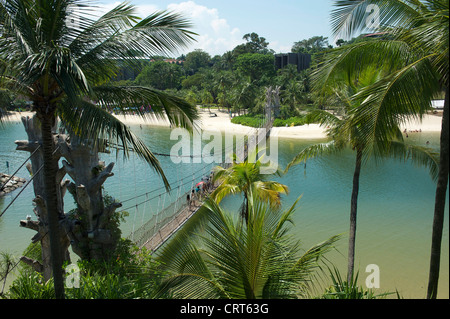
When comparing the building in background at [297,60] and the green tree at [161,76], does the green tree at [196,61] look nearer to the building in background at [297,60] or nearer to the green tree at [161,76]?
the green tree at [161,76]

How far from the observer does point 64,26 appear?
3.91m

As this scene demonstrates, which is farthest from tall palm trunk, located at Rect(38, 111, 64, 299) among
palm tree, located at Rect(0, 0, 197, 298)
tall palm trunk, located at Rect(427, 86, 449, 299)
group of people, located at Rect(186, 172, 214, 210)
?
group of people, located at Rect(186, 172, 214, 210)

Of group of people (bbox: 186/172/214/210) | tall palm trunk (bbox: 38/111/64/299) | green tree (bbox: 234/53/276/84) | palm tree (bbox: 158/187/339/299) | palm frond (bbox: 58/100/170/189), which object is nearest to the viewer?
palm tree (bbox: 158/187/339/299)

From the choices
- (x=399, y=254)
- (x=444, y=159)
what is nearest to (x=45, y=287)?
(x=444, y=159)

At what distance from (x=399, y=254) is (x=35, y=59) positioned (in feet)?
36.8

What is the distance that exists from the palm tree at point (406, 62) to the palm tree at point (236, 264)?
1262mm

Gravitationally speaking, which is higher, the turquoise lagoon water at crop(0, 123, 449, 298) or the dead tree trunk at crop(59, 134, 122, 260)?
the dead tree trunk at crop(59, 134, 122, 260)

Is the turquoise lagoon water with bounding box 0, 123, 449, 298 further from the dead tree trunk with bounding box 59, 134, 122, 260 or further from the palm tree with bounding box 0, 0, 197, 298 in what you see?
the palm tree with bounding box 0, 0, 197, 298

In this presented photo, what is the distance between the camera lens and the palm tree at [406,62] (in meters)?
3.37

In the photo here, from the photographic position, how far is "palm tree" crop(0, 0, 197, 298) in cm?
361

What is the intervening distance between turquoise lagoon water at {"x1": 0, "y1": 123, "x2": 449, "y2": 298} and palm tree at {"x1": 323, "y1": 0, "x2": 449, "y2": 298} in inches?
133

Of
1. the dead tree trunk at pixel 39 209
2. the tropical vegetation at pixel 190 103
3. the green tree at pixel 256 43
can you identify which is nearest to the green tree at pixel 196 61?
the green tree at pixel 256 43
